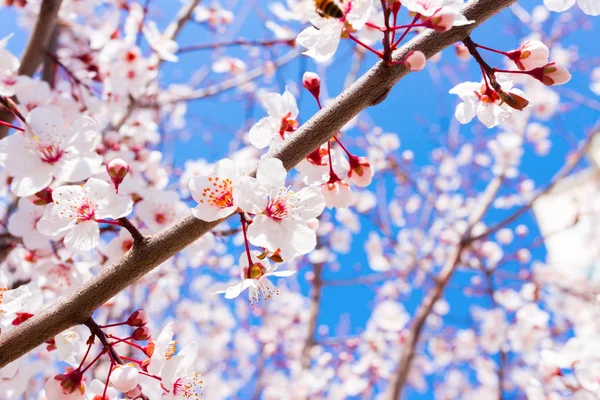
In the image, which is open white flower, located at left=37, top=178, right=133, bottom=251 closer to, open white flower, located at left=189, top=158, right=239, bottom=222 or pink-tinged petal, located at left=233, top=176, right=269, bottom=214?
open white flower, located at left=189, top=158, right=239, bottom=222

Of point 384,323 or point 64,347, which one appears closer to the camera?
point 64,347

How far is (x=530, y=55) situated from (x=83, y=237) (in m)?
1.28

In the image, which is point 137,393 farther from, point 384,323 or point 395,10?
point 384,323

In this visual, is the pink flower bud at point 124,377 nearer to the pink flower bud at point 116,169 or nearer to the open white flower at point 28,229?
the pink flower bud at point 116,169

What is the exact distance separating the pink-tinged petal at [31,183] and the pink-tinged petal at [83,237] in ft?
0.48

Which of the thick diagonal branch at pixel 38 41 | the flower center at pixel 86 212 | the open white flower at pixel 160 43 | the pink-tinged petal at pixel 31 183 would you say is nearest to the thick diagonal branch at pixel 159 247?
the flower center at pixel 86 212

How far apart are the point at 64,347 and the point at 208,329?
22.2ft

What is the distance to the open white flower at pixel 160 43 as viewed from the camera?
8.72 feet

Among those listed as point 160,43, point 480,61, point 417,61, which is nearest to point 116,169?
point 417,61

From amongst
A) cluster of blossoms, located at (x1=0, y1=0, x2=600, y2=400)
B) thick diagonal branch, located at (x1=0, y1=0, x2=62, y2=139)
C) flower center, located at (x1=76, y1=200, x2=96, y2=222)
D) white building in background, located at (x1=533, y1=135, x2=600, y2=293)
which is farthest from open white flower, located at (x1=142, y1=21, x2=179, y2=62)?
white building in background, located at (x1=533, y1=135, x2=600, y2=293)

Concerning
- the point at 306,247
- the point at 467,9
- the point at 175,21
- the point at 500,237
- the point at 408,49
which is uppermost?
the point at 500,237

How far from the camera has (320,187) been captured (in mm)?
1224

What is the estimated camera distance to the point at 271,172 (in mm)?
957

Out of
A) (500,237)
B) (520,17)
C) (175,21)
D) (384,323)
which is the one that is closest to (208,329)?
(384,323)
